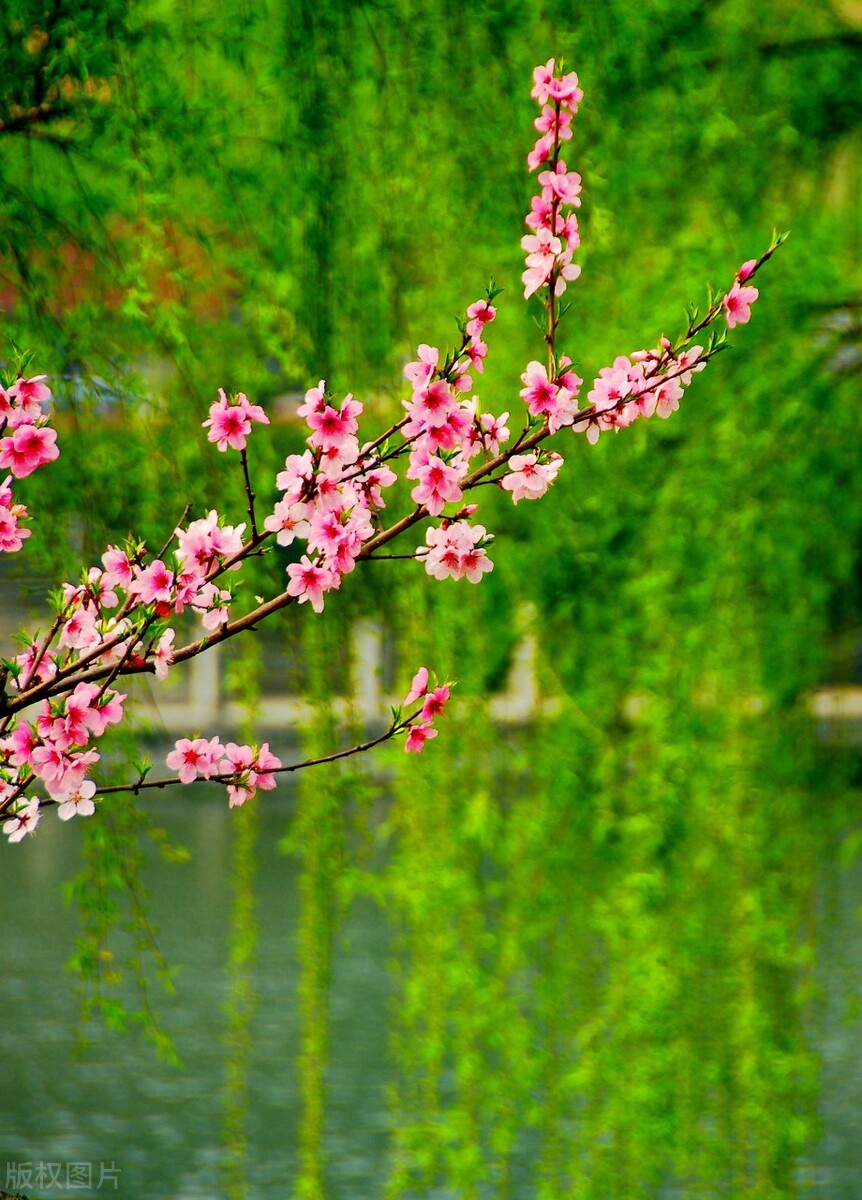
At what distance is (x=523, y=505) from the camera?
4348 millimetres

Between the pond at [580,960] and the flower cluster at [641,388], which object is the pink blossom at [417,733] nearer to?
the flower cluster at [641,388]

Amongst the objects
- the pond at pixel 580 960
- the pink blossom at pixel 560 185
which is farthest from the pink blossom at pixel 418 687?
the pond at pixel 580 960

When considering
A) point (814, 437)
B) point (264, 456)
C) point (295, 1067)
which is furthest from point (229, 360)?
point (295, 1067)

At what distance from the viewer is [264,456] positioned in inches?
136

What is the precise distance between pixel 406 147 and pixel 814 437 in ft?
4.26

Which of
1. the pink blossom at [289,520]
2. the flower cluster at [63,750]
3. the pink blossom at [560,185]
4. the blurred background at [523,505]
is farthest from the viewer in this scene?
the blurred background at [523,505]

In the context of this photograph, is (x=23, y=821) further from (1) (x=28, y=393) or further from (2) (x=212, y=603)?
(1) (x=28, y=393)

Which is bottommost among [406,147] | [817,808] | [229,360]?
[817,808]

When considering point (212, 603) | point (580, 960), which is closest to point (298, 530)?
point (212, 603)

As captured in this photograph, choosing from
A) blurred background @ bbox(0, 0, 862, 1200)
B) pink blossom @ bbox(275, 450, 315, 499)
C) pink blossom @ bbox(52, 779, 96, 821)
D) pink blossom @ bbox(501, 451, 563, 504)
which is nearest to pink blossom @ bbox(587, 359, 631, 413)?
pink blossom @ bbox(501, 451, 563, 504)

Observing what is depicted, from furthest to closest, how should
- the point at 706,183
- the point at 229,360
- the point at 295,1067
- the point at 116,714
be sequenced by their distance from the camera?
the point at 295,1067 < the point at 706,183 < the point at 229,360 < the point at 116,714

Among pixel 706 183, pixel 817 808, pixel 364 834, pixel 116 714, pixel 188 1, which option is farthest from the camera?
pixel 817 808

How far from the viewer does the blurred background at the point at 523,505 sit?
319 centimetres

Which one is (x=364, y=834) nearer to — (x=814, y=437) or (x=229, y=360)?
(x=229, y=360)
